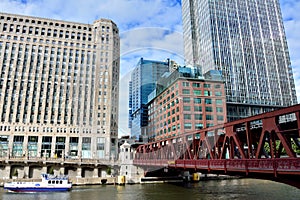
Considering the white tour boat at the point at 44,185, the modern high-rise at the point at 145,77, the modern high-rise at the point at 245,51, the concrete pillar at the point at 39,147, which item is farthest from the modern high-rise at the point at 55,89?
the modern high-rise at the point at 145,77

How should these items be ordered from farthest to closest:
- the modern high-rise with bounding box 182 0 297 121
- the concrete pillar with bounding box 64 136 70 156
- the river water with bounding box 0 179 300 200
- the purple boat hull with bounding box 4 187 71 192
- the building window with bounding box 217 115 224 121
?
the modern high-rise with bounding box 182 0 297 121 < the concrete pillar with bounding box 64 136 70 156 < the building window with bounding box 217 115 224 121 < the purple boat hull with bounding box 4 187 71 192 < the river water with bounding box 0 179 300 200

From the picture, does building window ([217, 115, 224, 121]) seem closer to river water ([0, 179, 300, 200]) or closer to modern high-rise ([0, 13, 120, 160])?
river water ([0, 179, 300, 200])

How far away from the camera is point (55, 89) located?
9694 cm

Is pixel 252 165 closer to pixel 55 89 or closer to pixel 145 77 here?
pixel 145 77

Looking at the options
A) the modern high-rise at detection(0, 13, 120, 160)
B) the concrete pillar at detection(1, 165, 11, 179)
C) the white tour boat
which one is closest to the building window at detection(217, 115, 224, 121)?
the modern high-rise at detection(0, 13, 120, 160)

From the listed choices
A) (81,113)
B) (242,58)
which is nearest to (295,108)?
(81,113)

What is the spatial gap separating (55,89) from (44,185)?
169 ft

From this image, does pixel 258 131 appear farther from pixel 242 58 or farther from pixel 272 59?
pixel 272 59

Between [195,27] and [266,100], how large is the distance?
52.2 meters

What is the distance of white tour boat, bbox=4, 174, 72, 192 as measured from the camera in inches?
2003

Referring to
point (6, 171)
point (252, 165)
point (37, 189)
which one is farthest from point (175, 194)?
point (6, 171)

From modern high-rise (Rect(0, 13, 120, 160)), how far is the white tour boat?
3344 cm

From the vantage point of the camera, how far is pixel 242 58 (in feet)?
364

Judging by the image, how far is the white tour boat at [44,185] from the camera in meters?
50.9
